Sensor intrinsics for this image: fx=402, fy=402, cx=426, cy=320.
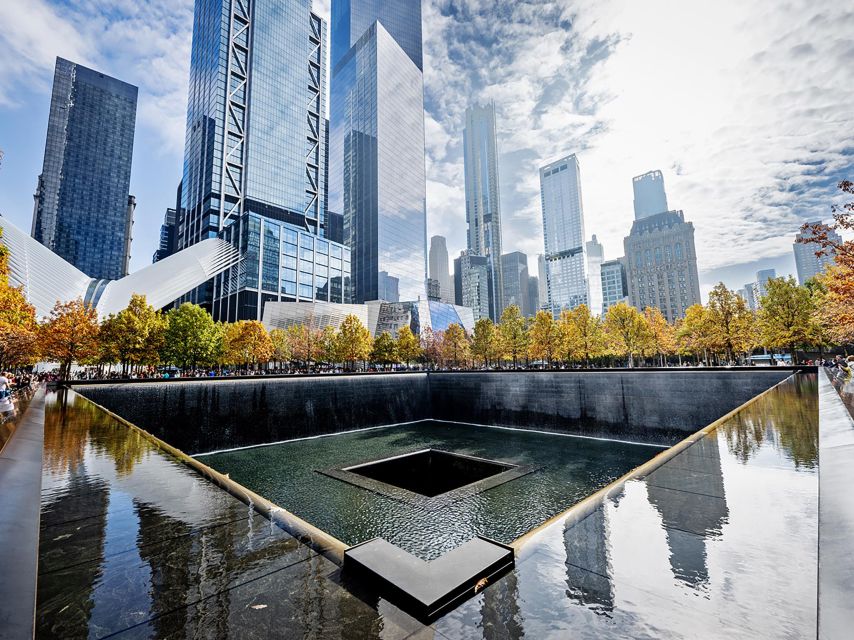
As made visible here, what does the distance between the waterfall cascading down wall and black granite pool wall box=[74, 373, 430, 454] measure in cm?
4

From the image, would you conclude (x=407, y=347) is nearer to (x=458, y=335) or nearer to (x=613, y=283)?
(x=458, y=335)

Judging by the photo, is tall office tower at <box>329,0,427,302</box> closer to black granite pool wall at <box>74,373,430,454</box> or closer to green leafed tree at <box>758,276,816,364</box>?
black granite pool wall at <box>74,373,430,454</box>

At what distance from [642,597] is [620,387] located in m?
20.1

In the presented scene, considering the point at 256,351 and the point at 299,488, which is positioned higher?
the point at 256,351

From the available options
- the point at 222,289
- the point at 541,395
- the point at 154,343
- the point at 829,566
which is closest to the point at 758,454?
the point at 829,566

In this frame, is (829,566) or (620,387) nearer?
(829,566)

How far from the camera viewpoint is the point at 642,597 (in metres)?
2.12

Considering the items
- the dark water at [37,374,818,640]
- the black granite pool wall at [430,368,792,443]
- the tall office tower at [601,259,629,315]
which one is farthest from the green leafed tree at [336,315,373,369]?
the tall office tower at [601,259,629,315]

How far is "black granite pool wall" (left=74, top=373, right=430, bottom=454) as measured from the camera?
16891 millimetres

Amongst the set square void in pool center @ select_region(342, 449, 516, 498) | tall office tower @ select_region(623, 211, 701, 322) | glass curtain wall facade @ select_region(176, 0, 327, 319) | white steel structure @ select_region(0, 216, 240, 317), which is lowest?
square void in pool center @ select_region(342, 449, 516, 498)

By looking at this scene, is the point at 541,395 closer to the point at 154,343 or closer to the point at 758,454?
the point at 758,454

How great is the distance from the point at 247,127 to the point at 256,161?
7.12 m

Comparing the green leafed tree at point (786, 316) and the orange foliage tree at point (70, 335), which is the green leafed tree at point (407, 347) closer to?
the orange foliage tree at point (70, 335)

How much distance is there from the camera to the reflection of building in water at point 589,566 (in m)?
2.13
